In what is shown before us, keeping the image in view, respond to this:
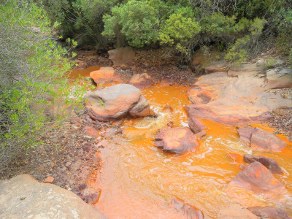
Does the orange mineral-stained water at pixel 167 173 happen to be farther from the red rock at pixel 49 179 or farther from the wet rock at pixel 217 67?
the wet rock at pixel 217 67

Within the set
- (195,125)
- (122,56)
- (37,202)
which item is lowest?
(195,125)

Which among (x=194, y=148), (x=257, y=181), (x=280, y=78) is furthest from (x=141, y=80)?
(x=257, y=181)

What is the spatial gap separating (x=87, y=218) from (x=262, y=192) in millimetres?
3324

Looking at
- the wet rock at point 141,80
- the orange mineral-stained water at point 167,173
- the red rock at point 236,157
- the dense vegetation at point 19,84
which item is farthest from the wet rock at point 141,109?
the red rock at point 236,157

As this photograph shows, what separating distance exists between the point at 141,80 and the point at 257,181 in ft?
19.4

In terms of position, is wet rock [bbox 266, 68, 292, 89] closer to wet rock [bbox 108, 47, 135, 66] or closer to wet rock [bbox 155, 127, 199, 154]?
wet rock [bbox 155, 127, 199, 154]

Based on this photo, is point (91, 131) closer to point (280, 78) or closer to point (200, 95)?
point (200, 95)

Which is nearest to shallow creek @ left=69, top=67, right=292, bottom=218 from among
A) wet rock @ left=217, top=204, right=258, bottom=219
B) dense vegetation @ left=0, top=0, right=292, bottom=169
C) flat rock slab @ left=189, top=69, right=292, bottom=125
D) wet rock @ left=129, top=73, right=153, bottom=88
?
wet rock @ left=217, top=204, right=258, bottom=219

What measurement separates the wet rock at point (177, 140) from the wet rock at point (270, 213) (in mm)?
2232

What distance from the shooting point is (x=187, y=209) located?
542cm

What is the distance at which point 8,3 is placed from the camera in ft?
21.0

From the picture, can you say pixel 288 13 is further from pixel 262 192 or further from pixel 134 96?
pixel 262 192

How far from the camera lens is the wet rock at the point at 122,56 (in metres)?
12.1

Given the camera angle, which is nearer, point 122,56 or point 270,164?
point 270,164
